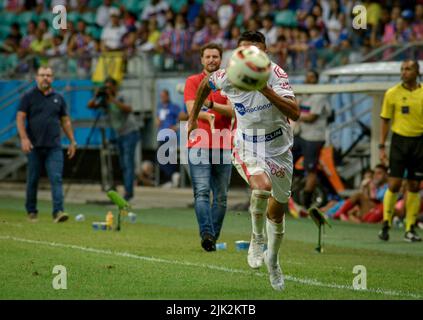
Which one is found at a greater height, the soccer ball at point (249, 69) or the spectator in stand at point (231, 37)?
the soccer ball at point (249, 69)

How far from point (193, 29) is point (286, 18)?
106 inches

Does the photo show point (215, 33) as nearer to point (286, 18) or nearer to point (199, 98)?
point (286, 18)

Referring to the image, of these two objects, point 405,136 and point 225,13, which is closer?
point 405,136

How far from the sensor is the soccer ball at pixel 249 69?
9.23 m

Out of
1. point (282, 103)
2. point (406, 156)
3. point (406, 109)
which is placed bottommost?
point (406, 156)

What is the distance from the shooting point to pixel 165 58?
25.9m

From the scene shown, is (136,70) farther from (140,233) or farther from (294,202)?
(140,233)

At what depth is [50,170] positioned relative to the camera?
57.4ft

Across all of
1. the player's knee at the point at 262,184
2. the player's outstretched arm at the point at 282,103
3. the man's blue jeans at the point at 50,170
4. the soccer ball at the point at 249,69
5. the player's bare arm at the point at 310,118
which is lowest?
the man's blue jeans at the point at 50,170

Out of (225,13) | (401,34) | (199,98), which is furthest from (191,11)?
(199,98)

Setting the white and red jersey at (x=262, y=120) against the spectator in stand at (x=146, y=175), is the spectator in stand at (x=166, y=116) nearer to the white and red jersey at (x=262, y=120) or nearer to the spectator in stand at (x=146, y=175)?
the spectator in stand at (x=146, y=175)

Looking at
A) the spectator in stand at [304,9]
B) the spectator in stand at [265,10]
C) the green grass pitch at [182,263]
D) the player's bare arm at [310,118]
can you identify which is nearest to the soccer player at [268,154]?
the green grass pitch at [182,263]

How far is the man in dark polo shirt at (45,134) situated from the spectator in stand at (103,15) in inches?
480
